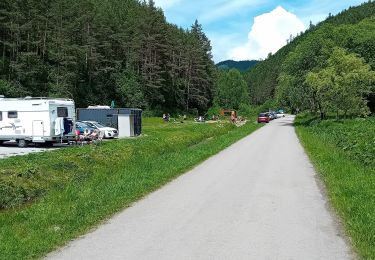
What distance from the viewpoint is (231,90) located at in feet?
517

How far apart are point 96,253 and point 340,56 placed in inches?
1980

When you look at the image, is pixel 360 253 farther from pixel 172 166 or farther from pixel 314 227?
pixel 172 166

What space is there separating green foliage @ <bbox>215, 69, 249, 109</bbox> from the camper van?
12273cm

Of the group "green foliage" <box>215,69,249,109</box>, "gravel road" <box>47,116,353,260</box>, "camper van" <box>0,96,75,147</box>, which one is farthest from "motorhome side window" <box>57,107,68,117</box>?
"green foliage" <box>215,69,249,109</box>

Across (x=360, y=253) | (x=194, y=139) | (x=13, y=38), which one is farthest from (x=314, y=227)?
(x=13, y=38)

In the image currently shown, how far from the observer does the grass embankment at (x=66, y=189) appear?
26.5 feet

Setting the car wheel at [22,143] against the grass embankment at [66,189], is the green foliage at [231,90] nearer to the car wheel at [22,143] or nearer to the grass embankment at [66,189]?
the car wheel at [22,143]

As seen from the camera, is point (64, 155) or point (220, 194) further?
point (64, 155)

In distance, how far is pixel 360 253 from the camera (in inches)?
269

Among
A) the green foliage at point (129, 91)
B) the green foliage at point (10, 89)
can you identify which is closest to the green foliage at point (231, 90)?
the green foliage at point (129, 91)

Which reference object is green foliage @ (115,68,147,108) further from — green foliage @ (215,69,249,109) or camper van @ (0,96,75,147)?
green foliage @ (215,69,249,109)

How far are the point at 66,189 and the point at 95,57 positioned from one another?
56627 millimetres

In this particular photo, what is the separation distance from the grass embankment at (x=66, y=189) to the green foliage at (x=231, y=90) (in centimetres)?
12978

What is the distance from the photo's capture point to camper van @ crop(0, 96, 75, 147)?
26938mm
